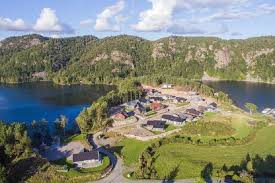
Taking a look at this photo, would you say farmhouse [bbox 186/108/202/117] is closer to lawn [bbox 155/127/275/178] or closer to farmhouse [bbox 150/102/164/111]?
farmhouse [bbox 150/102/164/111]

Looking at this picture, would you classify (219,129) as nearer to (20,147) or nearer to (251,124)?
(251,124)

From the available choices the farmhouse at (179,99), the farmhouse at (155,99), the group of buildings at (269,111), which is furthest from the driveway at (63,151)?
the group of buildings at (269,111)

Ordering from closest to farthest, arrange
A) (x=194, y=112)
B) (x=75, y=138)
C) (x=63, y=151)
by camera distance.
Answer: (x=63, y=151) < (x=75, y=138) < (x=194, y=112)

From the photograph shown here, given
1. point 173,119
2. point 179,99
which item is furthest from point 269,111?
point 173,119

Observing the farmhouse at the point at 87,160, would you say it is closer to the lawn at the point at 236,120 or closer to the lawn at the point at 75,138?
the lawn at the point at 75,138

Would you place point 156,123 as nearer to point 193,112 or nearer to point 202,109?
point 193,112
